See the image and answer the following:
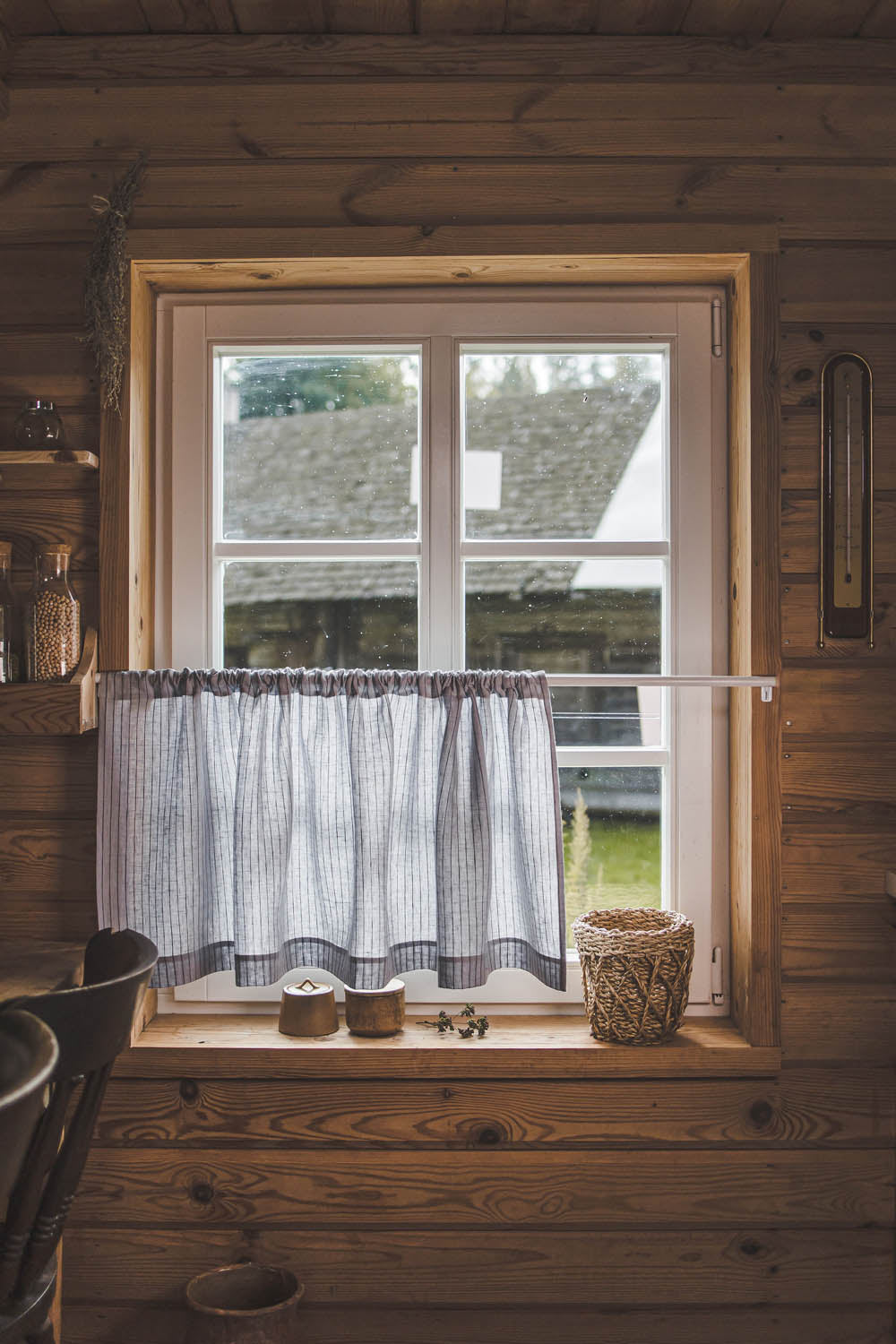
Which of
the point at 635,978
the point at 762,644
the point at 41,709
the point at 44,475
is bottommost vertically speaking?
the point at 635,978

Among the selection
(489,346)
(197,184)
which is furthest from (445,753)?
(197,184)

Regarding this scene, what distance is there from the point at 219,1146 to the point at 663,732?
1.17 metres

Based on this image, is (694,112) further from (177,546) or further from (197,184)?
(177,546)

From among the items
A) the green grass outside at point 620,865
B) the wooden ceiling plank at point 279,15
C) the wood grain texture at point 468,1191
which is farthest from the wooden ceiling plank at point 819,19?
the wood grain texture at point 468,1191

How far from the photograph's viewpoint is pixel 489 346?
207 centimetres

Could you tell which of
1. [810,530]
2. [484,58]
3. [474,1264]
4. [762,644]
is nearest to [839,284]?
[810,530]

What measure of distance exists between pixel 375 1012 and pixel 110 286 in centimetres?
145

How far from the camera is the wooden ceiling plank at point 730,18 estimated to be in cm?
186

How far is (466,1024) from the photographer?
202 centimetres

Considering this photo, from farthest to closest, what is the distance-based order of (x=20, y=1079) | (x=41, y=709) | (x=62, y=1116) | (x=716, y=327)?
(x=716, y=327)
(x=41, y=709)
(x=62, y=1116)
(x=20, y=1079)

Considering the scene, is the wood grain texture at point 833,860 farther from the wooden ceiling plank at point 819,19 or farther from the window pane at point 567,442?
the wooden ceiling plank at point 819,19

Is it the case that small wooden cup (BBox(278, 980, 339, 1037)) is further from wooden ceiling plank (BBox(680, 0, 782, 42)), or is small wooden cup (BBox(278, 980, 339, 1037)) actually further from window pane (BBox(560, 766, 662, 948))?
wooden ceiling plank (BBox(680, 0, 782, 42))

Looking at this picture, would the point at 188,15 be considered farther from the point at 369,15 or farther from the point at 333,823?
the point at 333,823

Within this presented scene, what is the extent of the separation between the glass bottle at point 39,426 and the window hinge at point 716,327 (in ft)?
4.22
